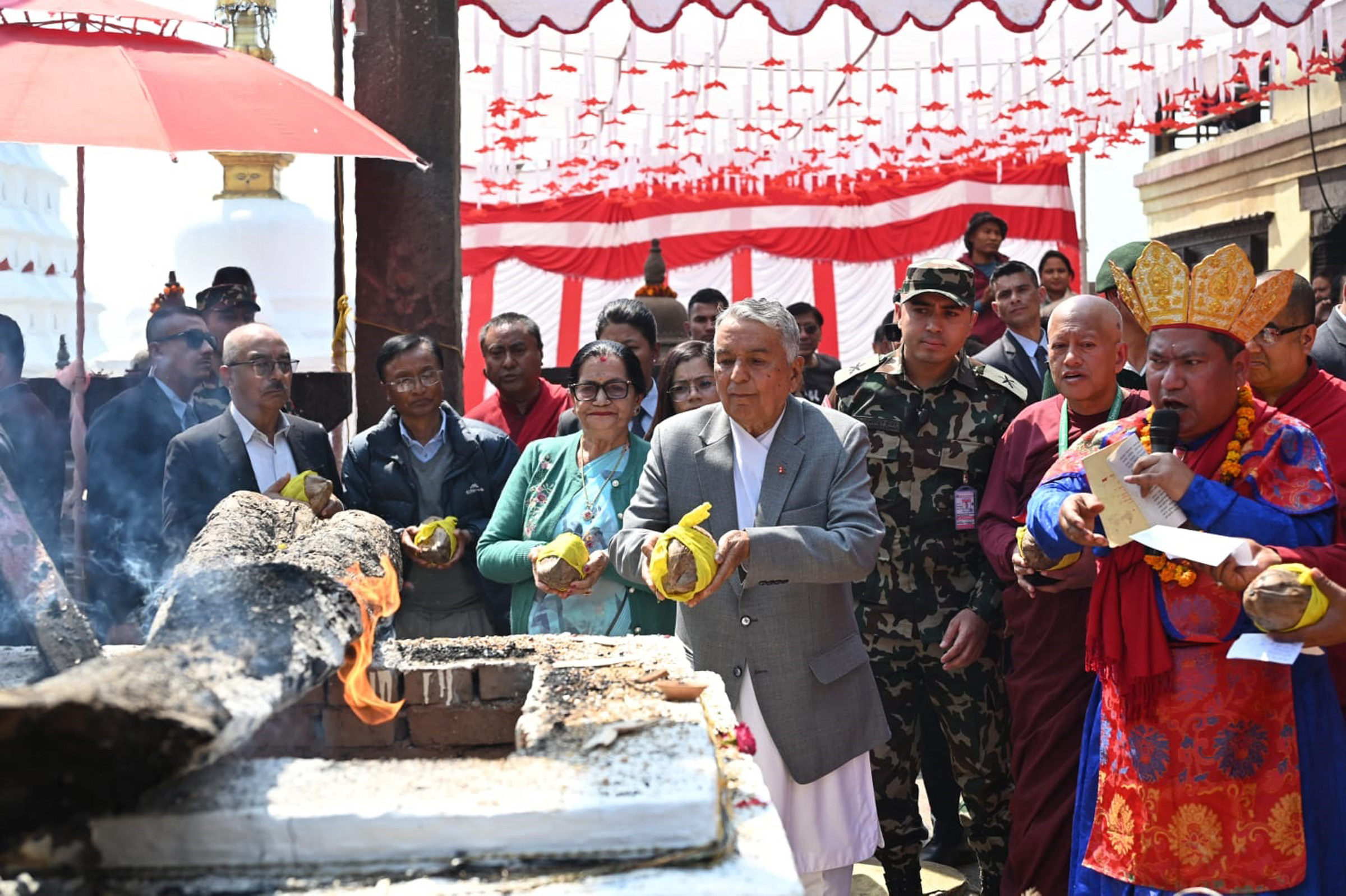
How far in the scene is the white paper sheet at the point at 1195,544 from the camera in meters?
Answer: 2.45

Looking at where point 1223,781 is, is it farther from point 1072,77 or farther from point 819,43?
point 1072,77

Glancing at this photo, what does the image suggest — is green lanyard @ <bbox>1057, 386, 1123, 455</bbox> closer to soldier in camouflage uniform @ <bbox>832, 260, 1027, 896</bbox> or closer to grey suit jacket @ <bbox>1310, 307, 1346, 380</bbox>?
soldier in camouflage uniform @ <bbox>832, 260, 1027, 896</bbox>

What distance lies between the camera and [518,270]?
13898 millimetres

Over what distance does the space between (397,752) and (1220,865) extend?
186 centimetres

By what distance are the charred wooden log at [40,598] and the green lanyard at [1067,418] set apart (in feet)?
8.51

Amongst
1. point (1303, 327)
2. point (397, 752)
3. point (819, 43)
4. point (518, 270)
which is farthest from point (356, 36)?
point (518, 270)

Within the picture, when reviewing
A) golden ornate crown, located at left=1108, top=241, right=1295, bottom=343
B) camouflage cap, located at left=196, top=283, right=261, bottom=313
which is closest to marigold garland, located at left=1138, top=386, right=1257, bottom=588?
golden ornate crown, located at left=1108, top=241, right=1295, bottom=343

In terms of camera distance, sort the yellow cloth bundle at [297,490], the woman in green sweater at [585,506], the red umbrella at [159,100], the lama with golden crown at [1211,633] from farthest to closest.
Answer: the woman in green sweater at [585,506] → the yellow cloth bundle at [297,490] → the red umbrella at [159,100] → the lama with golden crown at [1211,633]

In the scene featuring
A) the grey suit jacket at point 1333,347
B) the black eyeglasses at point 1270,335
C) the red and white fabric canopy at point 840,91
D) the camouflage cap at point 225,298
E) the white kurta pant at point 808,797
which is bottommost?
the white kurta pant at point 808,797

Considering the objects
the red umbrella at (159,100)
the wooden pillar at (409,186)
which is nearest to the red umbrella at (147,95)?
the red umbrella at (159,100)

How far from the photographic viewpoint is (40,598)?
255 centimetres

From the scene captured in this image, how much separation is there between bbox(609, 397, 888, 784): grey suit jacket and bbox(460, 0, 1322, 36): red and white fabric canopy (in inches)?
117

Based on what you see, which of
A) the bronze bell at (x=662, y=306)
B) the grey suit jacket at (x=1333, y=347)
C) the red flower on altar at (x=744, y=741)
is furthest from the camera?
the bronze bell at (x=662, y=306)

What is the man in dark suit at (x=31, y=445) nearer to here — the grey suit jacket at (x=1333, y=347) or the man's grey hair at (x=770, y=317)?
the man's grey hair at (x=770, y=317)
